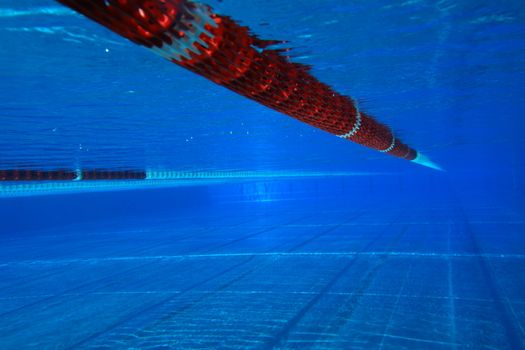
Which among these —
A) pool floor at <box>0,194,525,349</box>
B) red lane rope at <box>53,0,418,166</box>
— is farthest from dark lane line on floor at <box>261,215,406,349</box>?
red lane rope at <box>53,0,418,166</box>

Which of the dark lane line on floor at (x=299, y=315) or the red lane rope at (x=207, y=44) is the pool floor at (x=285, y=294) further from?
the red lane rope at (x=207, y=44)

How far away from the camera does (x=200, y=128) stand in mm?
9570

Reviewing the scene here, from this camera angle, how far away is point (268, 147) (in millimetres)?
13562

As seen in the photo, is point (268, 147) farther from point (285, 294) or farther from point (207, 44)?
point (207, 44)

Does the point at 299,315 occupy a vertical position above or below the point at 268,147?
below

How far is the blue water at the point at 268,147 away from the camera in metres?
4.41

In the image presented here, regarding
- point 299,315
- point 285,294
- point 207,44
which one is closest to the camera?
point 207,44

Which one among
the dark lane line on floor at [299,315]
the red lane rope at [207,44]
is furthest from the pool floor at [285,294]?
the red lane rope at [207,44]

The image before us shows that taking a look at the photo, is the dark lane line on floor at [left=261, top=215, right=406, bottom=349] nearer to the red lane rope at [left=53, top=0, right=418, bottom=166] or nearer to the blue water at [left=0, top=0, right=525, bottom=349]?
the blue water at [left=0, top=0, right=525, bottom=349]

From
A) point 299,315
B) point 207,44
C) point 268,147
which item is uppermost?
point 268,147

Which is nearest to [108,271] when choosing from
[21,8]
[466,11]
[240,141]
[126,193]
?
[240,141]

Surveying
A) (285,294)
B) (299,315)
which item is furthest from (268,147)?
(299,315)

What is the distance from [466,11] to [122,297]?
305 inches

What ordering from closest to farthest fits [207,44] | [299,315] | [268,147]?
[207,44] < [299,315] < [268,147]
